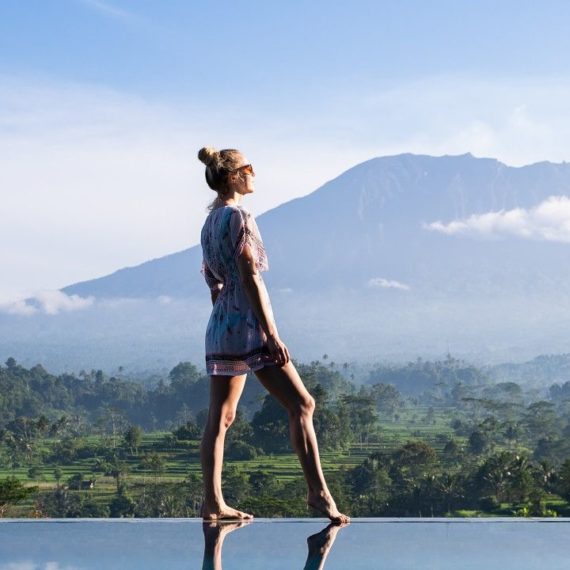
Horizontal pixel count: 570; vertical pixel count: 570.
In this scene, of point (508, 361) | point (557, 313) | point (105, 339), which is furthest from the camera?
A: point (105, 339)

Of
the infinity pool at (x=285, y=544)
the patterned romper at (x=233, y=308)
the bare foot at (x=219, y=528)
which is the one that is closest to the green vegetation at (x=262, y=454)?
the infinity pool at (x=285, y=544)

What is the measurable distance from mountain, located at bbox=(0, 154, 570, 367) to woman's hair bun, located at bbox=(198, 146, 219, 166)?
158 metres

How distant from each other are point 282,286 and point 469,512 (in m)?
140

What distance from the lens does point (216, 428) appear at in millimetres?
3557

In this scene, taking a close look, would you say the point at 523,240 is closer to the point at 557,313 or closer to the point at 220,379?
the point at 557,313

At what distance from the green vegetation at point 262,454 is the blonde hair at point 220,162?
25.0 metres

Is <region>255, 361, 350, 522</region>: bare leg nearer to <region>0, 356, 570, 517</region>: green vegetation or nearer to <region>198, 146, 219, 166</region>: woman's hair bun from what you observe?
<region>198, 146, 219, 166</region>: woman's hair bun

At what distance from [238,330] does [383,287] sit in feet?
577

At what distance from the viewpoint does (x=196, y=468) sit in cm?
4491

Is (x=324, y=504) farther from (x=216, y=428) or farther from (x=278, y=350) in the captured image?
(x=278, y=350)

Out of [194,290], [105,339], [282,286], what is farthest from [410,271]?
[105,339]

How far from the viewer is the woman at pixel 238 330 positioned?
11.2 feet

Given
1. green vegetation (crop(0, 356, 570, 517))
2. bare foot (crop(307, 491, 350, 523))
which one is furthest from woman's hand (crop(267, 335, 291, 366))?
green vegetation (crop(0, 356, 570, 517))

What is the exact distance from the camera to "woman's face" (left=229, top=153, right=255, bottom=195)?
11.7 feet
